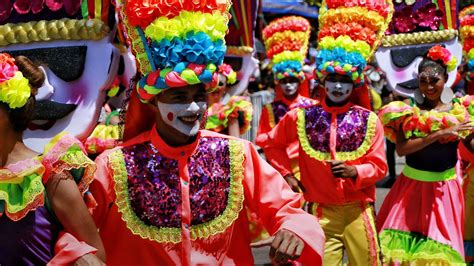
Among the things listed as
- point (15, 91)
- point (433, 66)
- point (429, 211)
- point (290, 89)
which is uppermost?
point (15, 91)

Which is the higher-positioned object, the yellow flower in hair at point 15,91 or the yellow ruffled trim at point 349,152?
the yellow flower in hair at point 15,91

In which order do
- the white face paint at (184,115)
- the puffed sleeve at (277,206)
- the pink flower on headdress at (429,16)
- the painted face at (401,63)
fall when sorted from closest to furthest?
the puffed sleeve at (277,206) < the white face paint at (184,115) < the painted face at (401,63) < the pink flower on headdress at (429,16)

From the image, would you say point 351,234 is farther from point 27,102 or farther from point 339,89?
point 27,102

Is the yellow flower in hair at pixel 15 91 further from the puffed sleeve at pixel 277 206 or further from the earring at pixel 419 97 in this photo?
the earring at pixel 419 97

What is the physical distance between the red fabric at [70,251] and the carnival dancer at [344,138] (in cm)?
254

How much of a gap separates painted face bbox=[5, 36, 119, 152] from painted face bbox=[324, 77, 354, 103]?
220 cm

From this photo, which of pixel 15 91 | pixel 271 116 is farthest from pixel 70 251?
pixel 271 116

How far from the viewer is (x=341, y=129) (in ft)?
16.6

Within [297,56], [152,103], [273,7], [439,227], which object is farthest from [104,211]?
[273,7]

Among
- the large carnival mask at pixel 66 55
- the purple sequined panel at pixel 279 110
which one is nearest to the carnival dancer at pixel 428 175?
the purple sequined panel at pixel 279 110

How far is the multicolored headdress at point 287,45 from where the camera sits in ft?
26.2

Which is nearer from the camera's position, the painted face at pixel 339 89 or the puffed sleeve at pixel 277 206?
the puffed sleeve at pixel 277 206

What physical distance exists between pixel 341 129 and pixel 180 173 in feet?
7.66

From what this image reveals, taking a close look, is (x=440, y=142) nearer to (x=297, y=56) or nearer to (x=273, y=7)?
(x=297, y=56)
